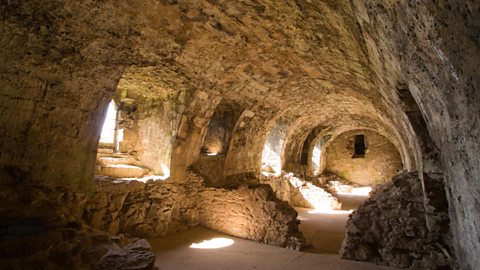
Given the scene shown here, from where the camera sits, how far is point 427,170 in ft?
12.3

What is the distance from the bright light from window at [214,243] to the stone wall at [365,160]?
12.7 m

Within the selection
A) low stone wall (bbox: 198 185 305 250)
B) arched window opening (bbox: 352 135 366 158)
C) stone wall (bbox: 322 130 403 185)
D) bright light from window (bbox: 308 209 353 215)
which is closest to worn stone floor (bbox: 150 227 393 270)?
low stone wall (bbox: 198 185 305 250)

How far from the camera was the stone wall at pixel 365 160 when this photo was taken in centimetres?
1761

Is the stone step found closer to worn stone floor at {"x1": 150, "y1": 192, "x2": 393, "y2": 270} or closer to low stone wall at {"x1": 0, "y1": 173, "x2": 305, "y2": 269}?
low stone wall at {"x1": 0, "y1": 173, "x2": 305, "y2": 269}

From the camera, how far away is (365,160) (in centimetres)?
1814

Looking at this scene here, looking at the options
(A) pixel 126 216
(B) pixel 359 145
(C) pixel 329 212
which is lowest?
(C) pixel 329 212

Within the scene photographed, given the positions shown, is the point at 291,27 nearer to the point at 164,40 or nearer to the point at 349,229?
the point at 164,40

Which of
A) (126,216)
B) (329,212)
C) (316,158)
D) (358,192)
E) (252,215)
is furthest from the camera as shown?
(316,158)

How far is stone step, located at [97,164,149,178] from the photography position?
5863mm

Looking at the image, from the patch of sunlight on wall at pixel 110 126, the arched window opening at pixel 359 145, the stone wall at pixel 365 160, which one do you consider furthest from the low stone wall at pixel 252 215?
the arched window opening at pixel 359 145

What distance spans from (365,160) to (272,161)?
9.70 metres

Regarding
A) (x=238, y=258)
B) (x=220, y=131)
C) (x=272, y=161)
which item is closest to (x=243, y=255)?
(x=238, y=258)

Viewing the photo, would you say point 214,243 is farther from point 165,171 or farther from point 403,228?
point 403,228

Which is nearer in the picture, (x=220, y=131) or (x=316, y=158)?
(x=220, y=131)
